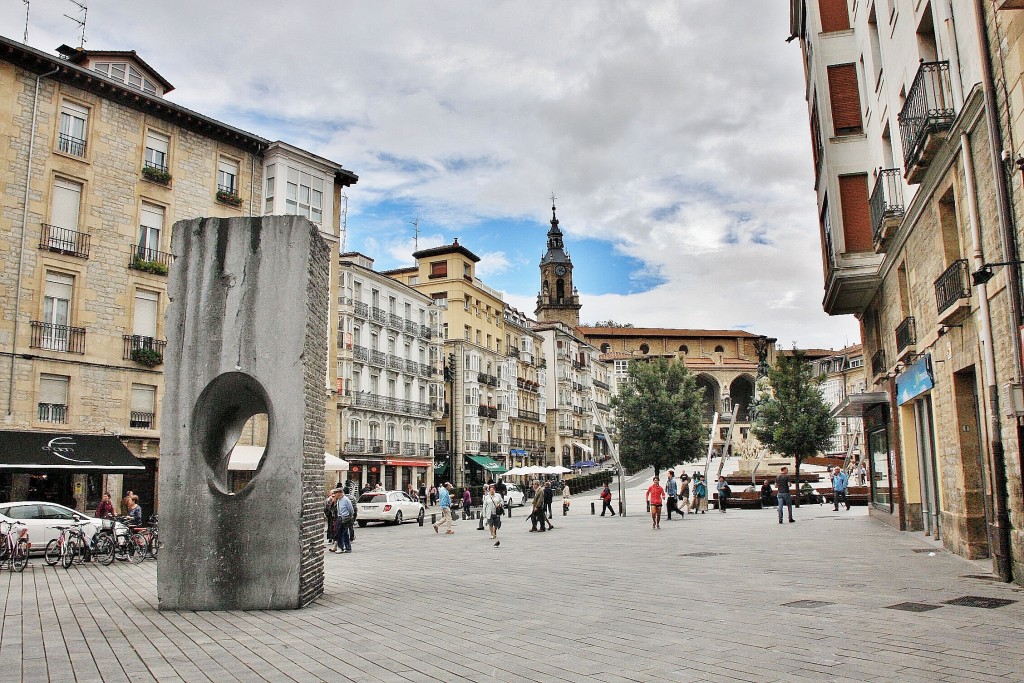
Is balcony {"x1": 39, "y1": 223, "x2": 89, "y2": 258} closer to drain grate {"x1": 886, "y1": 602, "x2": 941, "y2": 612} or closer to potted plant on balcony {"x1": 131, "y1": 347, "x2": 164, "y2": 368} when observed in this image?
potted plant on balcony {"x1": 131, "y1": 347, "x2": 164, "y2": 368}

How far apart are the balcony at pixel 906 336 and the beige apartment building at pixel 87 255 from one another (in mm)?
21212

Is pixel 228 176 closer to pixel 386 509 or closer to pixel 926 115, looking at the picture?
pixel 386 509

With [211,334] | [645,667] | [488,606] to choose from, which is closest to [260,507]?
[211,334]

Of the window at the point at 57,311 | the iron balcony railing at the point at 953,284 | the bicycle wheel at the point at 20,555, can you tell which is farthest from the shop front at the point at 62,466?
the iron balcony railing at the point at 953,284

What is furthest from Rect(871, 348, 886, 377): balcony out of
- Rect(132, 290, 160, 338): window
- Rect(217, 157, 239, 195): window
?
Rect(217, 157, 239, 195): window

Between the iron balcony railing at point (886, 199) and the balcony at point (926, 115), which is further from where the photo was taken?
the iron balcony railing at point (886, 199)

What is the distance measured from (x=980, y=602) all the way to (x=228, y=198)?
30.9 metres

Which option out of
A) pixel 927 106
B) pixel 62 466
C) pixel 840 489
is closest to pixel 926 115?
pixel 927 106

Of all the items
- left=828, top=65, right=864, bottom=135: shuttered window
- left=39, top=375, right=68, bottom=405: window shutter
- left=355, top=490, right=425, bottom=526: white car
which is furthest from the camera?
left=355, top=490, right=425, bottom=526: white car

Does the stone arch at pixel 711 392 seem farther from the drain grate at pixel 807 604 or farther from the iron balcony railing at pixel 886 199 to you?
the drain grate at pixel 807 604

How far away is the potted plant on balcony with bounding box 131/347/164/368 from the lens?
29.1 m

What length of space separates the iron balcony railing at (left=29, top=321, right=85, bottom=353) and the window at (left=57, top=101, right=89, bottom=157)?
6348 millimetres

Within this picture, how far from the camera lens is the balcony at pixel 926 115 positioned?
12.6 metres

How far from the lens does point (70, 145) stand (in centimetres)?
2845
